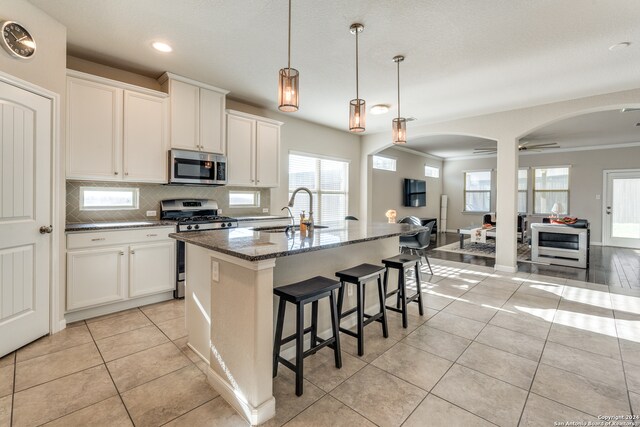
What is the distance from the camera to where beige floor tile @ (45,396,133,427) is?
1626 millimetres

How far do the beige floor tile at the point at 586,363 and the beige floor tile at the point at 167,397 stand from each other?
2470 mm

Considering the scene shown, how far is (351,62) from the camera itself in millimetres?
3352

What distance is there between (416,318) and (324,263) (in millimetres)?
1261

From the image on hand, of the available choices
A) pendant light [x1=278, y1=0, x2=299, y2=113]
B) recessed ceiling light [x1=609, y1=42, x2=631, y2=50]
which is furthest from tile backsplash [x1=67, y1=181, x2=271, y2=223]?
recessed ceiling light [x1=609, y1=42, x2=631, y2=50]

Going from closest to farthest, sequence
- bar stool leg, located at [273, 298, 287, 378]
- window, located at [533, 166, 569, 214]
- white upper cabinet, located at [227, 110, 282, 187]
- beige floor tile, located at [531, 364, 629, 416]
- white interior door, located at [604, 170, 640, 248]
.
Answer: beige floor tile, located at [531, 364, 629, 416] < bar stool leg, located at [273, 298, 287, 378] < white upper cabinet, located at [227, 110, 282, 187] < white interior door, located at [604, 170, 640, 248] < window, located at [533, 166, 569, 214]

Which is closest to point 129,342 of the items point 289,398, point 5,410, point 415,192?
point 5,410

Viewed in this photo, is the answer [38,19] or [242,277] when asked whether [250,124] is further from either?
[242,277]

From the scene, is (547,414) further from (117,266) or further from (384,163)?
(384,163)

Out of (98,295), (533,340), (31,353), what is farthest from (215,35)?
(533,340)

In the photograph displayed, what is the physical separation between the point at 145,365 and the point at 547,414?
2605 mm

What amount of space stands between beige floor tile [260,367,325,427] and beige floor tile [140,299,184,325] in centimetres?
158

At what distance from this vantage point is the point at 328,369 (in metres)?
2.17

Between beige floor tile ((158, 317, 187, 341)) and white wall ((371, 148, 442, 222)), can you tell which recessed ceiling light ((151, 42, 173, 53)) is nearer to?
beige floor tile ((158, 317, 187, 341))

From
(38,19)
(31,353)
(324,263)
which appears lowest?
(31,353)
